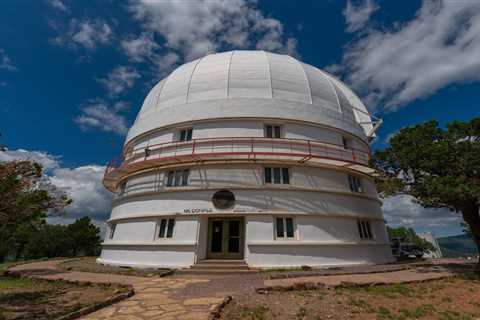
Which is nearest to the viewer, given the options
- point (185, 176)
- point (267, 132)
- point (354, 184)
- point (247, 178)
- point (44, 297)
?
point (44, 297)

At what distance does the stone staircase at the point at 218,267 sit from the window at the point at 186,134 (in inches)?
295

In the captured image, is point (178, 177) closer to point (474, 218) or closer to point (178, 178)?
point (178, 178)

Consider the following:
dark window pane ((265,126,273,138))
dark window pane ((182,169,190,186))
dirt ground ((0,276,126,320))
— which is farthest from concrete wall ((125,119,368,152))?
dirt ground ((0,276,126,320))

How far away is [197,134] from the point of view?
15.2 metres

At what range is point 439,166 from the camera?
10.1m

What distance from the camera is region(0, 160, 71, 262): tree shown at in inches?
288

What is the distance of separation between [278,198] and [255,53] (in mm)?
12234

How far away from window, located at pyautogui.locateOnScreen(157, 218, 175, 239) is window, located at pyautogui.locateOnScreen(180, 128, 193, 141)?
5.24 meters

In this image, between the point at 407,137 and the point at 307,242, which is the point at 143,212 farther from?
the point at 407,137

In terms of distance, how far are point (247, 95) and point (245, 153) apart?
5.00 metres

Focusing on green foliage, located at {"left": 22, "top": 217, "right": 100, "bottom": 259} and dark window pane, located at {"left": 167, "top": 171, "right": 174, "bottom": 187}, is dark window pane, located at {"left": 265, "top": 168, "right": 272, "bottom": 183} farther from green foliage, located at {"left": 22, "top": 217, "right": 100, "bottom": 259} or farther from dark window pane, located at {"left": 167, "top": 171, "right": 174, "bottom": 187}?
green foliage, located at {"left": 22, "top": 217, "right": 100, "bottom": 259}

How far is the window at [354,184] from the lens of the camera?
1501 cm

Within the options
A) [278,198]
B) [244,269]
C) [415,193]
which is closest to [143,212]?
[244,269]

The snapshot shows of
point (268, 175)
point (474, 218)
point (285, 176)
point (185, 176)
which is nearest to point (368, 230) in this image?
point (474, 218)
